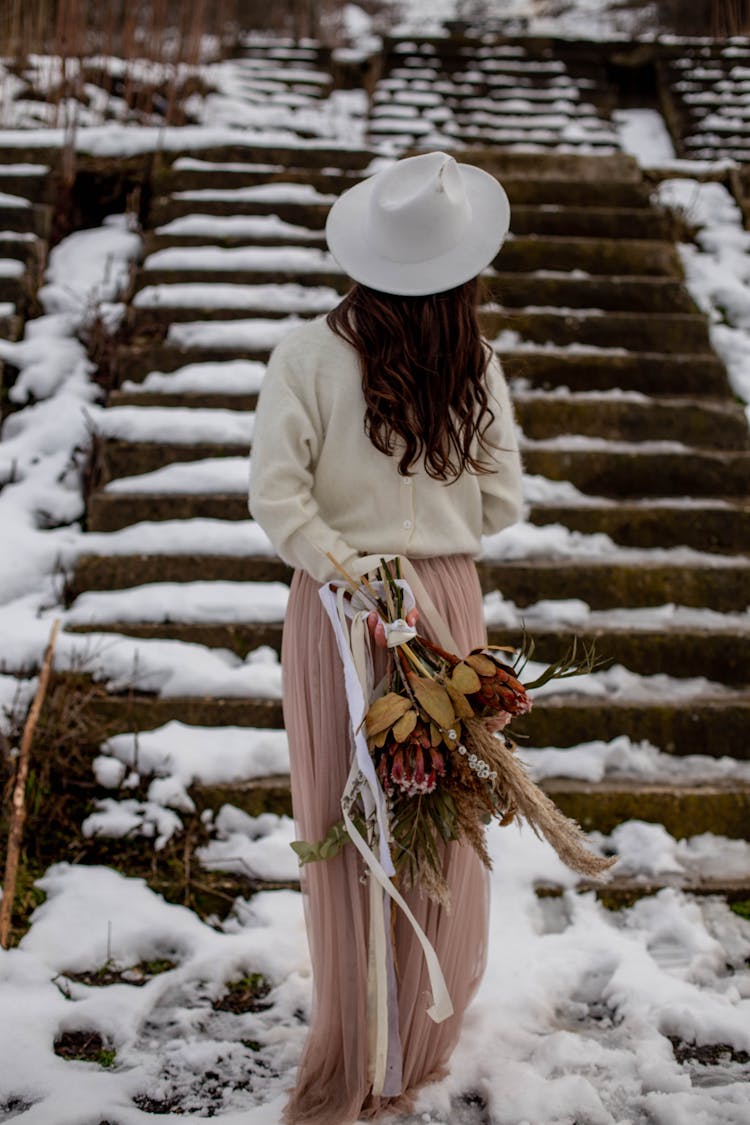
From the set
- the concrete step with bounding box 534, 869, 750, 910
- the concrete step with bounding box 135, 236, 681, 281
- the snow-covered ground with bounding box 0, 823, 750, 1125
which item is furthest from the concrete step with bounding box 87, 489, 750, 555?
the concrete step with bounding box 135, 236, 681, 281

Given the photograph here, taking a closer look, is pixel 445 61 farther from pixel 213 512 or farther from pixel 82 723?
pixel 82 723

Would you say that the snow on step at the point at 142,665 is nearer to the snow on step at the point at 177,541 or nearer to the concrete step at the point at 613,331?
the snow on step at the point at 177,541

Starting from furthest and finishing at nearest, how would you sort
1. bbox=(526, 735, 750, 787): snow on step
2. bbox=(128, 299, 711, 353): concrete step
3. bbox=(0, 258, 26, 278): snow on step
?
bbox=(0, 258, 26, 278): snow on step < bbox=(128, 299, 711, 353): concrete step < bbox=(526, 735, 750, 787): snow on step

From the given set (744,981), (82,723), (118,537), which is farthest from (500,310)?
(744,981)

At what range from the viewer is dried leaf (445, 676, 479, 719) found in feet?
5.34

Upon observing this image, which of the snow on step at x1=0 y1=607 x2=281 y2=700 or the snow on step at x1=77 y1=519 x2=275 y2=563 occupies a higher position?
the snow on step at x1=77 y1=519 x2=275 y2=563

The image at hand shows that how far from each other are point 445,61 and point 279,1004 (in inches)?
277

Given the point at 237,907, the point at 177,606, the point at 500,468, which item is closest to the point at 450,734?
the point at 500,468

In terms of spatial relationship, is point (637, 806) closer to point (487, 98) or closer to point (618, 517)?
point (618, 517)

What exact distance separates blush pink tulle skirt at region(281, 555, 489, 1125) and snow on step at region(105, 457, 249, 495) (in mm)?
1758

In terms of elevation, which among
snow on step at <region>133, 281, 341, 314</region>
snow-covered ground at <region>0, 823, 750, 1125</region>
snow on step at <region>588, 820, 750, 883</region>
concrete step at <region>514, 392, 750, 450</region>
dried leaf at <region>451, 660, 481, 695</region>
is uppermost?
snow on step at <region>133, 281, 341, 314</region>

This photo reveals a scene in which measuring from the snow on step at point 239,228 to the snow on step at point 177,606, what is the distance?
2.15 m

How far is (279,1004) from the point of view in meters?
2.20

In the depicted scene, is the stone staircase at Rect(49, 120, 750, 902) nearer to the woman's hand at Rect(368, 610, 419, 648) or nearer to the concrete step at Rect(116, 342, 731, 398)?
the concrete step at Rect(116, 342, 731, 398)
